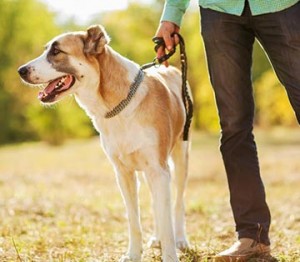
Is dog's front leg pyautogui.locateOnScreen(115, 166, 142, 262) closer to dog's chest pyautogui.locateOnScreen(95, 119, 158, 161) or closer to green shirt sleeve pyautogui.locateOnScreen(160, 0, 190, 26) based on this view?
dog's chest pyautogui.locateOnScreen(95, 119, 158, 161)

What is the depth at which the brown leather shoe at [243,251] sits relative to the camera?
4.00 metres

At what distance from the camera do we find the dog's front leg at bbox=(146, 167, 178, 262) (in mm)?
4117

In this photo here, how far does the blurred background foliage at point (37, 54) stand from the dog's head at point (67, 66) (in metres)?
23.1

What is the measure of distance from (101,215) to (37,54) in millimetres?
22707

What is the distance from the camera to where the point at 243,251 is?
13.3ft

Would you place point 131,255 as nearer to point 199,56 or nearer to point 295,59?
point 295,59

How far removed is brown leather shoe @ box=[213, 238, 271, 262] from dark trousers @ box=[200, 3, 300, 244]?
0.04m

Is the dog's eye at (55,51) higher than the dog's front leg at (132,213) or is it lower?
higher

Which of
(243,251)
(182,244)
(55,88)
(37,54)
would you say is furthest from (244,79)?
(37,54)

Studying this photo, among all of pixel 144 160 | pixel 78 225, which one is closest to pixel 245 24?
pixel 144 160

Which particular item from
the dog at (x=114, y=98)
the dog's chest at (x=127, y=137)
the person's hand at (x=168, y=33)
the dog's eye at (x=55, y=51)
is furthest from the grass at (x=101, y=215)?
the person's hand at (x=168, y=33)

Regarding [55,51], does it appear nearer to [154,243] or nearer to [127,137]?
[127,137]

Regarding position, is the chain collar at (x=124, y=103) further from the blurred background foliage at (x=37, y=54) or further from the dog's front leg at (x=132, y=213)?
the blurred background foliage at (x=37, y=54)

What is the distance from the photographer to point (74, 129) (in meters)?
29.2
